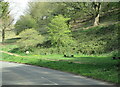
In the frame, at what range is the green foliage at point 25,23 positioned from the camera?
7788 cm

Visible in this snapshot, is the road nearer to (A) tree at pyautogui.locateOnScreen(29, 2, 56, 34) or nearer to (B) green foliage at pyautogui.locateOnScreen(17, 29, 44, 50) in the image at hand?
(B) green foliage at pyautogui.locateOnScreen(17, 29, 44, 50)

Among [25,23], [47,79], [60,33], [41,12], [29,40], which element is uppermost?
[41,12]

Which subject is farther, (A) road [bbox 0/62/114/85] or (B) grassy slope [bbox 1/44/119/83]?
(B) grassy slope [bbox 1/44/119/83]

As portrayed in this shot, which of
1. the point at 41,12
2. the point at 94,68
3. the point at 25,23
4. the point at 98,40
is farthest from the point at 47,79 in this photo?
the point at 41,12

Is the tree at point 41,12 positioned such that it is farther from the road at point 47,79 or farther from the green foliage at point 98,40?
the road at point 47,79

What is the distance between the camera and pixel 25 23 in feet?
259

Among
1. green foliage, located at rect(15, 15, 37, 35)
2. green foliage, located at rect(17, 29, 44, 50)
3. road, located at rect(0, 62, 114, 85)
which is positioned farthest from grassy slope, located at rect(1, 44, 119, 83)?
green foliage, located at rect(15, 15, 37, 35)

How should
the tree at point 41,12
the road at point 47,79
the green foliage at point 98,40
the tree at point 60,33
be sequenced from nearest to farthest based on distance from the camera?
the road at point 47,79
the green foliage at point 98,40
the tree at point 60,33
the tree at point 41,12

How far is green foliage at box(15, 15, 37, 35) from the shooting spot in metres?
77.9

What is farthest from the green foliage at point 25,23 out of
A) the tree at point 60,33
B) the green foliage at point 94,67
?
the green foliage at point 94,67

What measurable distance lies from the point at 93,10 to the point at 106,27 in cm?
720

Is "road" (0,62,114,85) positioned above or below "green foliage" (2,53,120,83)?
below

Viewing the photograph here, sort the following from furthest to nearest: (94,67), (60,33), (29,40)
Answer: (29,40) < (60,33) < (94,67)

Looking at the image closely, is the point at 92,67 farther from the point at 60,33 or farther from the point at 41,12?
the point at 41,12
